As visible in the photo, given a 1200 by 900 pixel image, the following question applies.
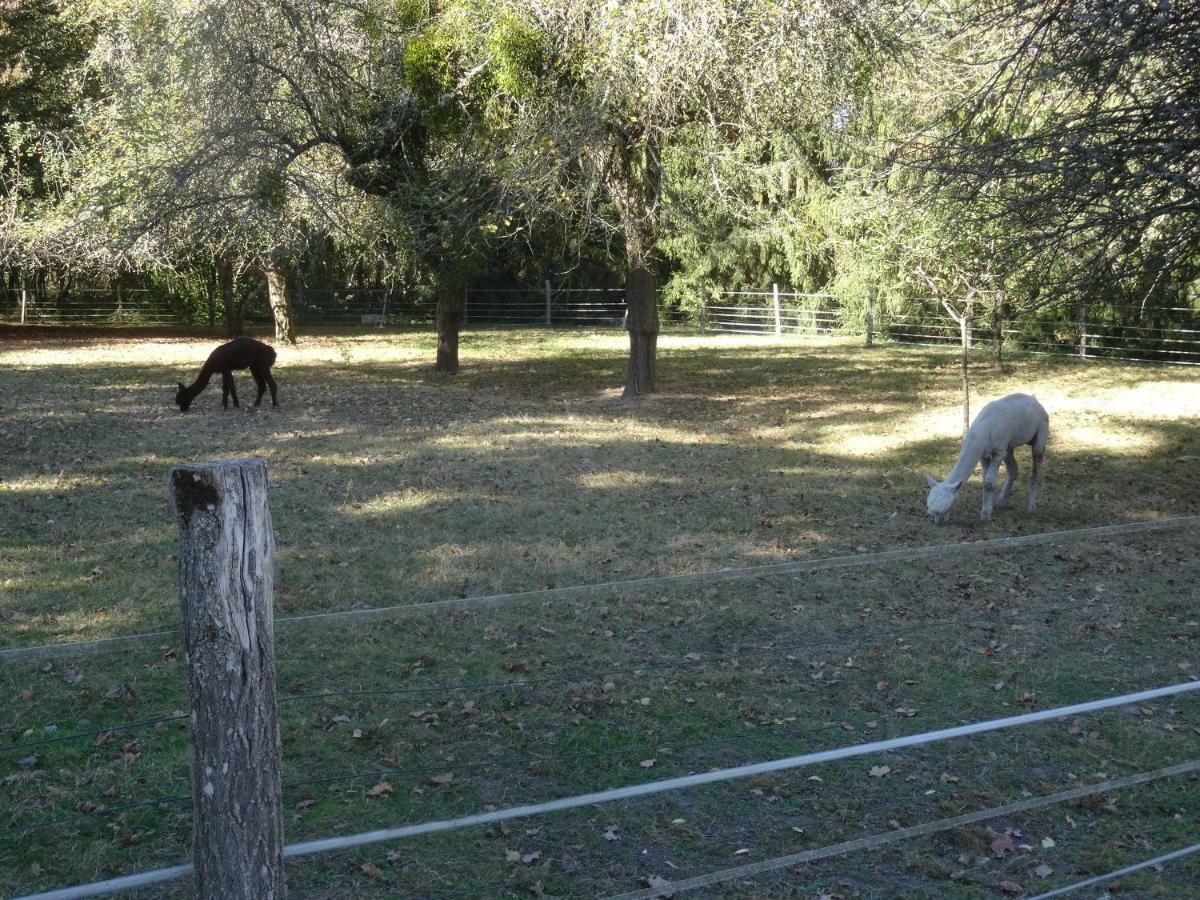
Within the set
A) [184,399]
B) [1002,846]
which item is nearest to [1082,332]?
[184,399]

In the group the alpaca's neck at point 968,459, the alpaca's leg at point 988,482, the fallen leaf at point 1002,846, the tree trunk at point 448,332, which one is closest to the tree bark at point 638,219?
the tree trunk at point 448,332

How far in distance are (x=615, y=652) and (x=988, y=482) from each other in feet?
17.0

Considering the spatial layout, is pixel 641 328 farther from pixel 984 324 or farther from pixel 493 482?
pixel 984 324

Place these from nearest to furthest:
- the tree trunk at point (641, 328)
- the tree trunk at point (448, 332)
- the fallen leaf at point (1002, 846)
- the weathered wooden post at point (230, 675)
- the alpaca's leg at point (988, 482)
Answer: the weathered wooden post at point (230, 675)
the fallen leaf at point (1002, 846)
the alpaca's leg at point (988, 482)
the tree trunk at point (641, 328)
the tree trunk at point (448, 332)

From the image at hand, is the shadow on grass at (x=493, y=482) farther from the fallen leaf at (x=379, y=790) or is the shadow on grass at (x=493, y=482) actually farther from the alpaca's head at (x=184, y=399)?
the fallen leaf at (x=379, y=790)

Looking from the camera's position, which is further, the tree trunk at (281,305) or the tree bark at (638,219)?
the tree trunk at (281,305)

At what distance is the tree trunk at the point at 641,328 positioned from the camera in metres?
18.0

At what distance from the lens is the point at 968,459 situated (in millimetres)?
10359

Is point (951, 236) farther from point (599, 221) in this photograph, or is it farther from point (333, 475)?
point (333, 475)

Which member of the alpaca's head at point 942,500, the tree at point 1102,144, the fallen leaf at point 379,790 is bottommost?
the fallen leaf at point 379,790

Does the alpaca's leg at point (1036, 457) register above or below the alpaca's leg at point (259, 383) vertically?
below

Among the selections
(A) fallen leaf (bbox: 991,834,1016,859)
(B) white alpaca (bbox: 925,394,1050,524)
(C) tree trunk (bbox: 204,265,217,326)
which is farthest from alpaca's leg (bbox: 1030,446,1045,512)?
(C) tree trunk (bbox: 204,265,217,326)

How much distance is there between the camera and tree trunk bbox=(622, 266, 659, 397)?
1802 cm

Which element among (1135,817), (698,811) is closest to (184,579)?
(698,811)
